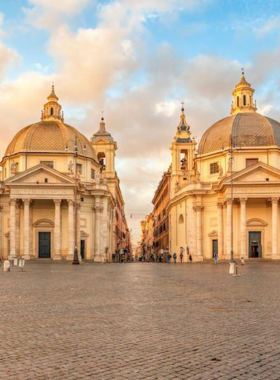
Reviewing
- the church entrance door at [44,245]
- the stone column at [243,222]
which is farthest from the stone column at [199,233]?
the church entrance door at [44,245]

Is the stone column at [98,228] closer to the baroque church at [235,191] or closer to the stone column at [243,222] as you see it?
the baroque church at [235,191]

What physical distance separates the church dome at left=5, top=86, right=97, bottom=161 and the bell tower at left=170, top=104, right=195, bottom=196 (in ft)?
54.9

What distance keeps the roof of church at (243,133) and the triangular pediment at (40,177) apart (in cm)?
2169

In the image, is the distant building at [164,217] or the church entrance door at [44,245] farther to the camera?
the distant building at [164,217]

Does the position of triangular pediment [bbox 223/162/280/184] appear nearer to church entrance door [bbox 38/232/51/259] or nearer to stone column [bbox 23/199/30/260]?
church entrance door [bbox 38/232/51/259]

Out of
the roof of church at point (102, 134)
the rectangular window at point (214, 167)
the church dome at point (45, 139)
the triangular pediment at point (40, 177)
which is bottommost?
the triangular pediment at point (40, 177)

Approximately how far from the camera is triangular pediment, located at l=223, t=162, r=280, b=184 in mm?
63688

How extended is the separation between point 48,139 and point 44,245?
15477mm

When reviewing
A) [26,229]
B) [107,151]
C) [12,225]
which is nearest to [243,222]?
[26,229]

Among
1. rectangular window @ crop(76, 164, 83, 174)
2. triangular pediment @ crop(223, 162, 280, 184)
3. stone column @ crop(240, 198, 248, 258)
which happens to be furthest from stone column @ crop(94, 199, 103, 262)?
stone column @ crop(240, 198, 248, 258)

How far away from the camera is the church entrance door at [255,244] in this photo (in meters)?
65.9

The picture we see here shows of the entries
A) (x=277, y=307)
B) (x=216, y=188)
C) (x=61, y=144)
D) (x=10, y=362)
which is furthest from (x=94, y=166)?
(x=10, y=362)

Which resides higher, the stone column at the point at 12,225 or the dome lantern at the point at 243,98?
the dome lantern at the point at 243,98

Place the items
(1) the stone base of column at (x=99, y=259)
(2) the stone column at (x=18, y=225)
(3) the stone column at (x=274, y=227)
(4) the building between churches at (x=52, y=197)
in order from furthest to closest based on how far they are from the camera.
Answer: (1) the stone base of column at (x=99, y=259)
(2) the stone column at (x=18, y=225)
(4) the building between churches at (x=52, y=197)
(3) the stone column at (x=274, y=227)
